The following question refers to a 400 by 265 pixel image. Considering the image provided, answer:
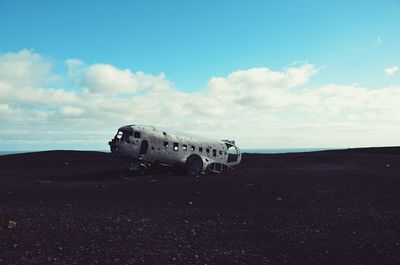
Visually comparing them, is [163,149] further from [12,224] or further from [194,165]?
[12,224]

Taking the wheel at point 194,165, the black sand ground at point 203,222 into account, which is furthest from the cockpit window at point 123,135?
the wheel at point 194,165

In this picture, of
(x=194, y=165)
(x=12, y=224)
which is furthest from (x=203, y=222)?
(x=194, y=165)

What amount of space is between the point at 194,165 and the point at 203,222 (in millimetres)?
15656

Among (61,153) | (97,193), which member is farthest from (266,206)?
(61,153)

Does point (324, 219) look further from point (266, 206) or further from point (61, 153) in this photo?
point (61, 153)

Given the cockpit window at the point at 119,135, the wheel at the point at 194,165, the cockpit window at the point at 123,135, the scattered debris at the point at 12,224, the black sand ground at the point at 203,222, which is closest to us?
the black sand ground at the point at 203,222

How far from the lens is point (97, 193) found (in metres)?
18.9

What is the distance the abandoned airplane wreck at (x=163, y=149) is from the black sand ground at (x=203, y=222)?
4576mm

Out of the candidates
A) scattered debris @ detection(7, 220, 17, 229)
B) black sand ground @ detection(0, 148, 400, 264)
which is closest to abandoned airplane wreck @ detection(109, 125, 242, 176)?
black sand ground @ detection(0, 148, 400, 264)

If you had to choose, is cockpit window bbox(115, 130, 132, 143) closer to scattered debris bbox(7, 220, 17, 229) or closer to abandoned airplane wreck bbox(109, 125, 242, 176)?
abandoned airplane wreck bbox(109, 125, 242, 176)

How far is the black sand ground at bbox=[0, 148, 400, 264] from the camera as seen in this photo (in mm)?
9648

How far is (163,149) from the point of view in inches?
1099

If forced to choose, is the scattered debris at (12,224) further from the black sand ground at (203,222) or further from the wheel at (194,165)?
the wheel at (194,165)

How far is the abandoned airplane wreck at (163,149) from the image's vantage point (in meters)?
26.5
